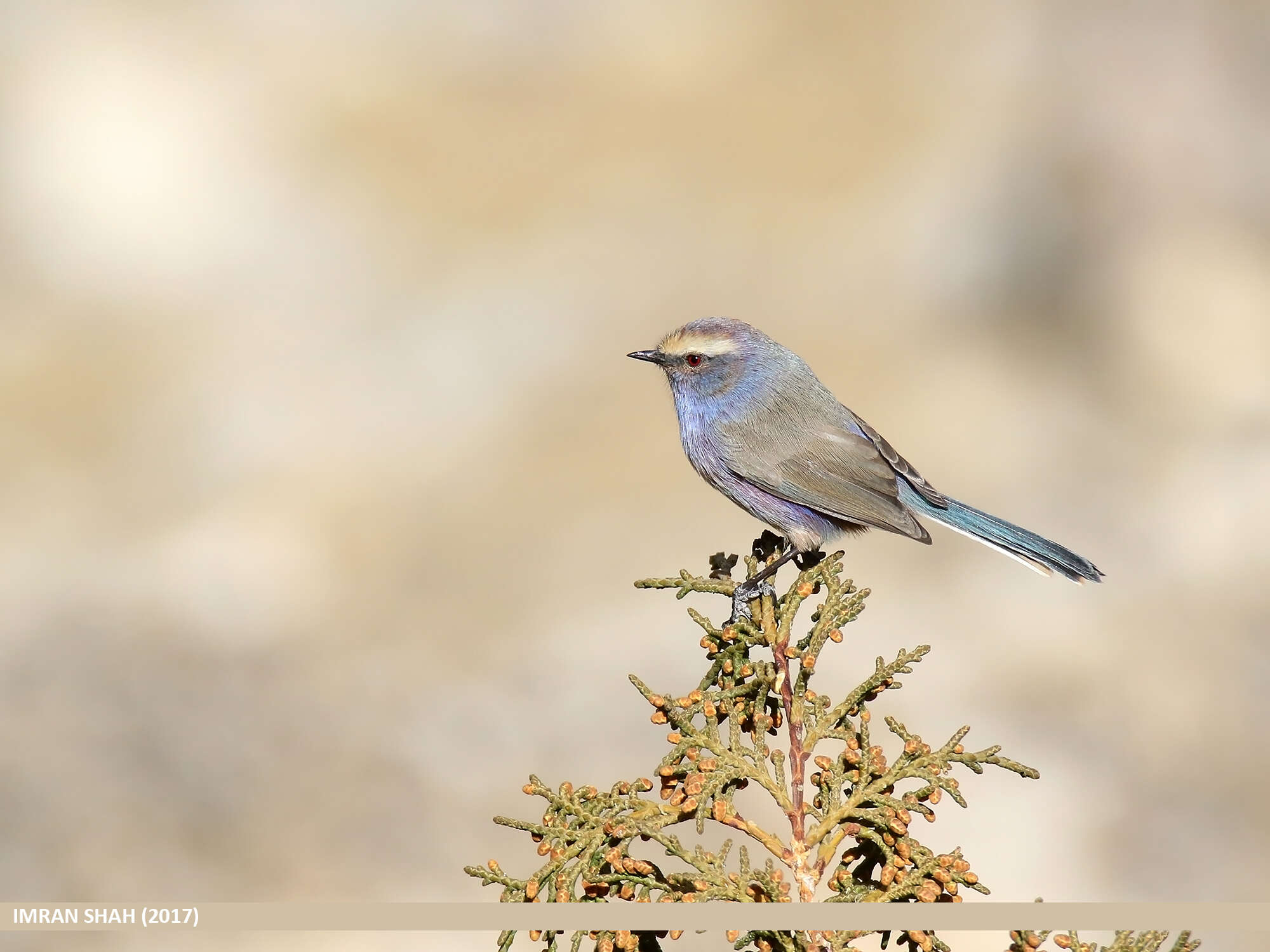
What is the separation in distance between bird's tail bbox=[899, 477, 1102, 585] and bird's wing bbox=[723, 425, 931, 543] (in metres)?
0.16

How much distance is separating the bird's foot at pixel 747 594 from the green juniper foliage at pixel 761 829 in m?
0.25

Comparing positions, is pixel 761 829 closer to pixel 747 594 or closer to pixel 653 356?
pixel 747 594

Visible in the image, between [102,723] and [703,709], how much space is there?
509 centimetres

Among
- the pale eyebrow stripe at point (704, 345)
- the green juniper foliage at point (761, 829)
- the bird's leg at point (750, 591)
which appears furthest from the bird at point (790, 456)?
the green juniper foliage at point (761, 829)

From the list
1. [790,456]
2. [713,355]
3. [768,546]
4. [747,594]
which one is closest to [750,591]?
[747,594]

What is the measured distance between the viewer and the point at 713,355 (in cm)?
407

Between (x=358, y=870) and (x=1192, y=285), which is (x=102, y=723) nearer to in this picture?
(x=358, y=870)

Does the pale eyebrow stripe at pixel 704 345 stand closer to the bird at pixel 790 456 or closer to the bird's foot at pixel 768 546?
the bird at pixel 790 456

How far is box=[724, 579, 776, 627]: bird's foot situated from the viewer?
3.07 meters

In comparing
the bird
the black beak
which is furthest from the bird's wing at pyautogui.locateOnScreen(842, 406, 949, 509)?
the black beak

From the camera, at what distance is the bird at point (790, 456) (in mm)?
3922

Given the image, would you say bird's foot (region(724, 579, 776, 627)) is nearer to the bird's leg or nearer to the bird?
the bird's leg

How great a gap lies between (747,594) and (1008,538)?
1.27m

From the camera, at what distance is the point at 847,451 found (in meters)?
4.07
